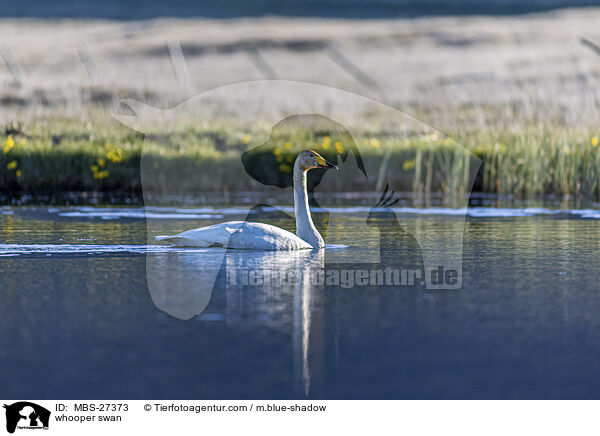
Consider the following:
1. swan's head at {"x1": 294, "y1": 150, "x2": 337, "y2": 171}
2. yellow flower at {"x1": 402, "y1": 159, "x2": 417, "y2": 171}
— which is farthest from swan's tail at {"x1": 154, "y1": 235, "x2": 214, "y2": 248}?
yellow flower at {"x1": 402, "y1": 159, "x2": 417, "y2": 171}

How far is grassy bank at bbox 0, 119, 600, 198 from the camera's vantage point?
20.3 m

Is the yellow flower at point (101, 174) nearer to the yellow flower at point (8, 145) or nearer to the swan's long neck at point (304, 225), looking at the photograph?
the yellow flower at point (8, 145)

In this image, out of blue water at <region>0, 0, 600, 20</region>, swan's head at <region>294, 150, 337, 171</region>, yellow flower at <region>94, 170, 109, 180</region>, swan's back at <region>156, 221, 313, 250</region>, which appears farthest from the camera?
blue water at <region>0, 0, 600, 20</region>

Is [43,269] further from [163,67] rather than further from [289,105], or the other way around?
[163,67]

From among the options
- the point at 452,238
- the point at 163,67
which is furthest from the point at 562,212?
the point at 163,67

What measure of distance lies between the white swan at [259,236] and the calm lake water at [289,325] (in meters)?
0.15

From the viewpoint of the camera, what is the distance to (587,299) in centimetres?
826

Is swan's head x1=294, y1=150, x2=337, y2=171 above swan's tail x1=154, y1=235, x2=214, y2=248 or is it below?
above

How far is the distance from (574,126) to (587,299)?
16.1m

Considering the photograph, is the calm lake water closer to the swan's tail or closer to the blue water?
the swan's tail

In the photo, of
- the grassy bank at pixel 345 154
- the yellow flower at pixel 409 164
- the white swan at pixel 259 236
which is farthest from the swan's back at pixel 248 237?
the yellow flower at pixel 409 164

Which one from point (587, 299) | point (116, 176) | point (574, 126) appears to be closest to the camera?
point (587, 299)
